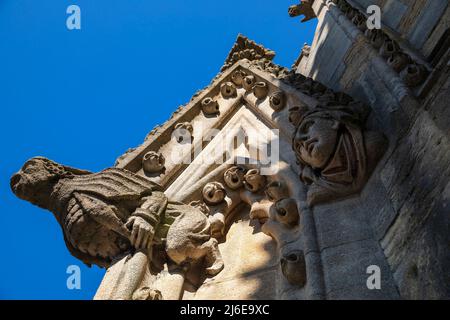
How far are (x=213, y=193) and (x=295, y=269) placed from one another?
56.0 inches

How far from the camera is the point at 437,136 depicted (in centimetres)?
250

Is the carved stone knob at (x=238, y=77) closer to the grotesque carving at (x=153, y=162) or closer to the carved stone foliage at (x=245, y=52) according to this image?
the carved stone foliage at (x=245, y=52)

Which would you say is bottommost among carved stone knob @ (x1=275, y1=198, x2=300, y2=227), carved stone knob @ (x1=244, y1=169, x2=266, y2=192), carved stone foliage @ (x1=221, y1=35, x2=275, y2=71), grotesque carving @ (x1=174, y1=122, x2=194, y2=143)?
grotesque carving @ (x1=174, y1=122, x2=194, y2=143)

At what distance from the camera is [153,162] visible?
4648 millimetres

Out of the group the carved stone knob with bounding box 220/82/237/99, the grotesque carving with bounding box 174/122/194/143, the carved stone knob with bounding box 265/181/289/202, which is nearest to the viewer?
the carved stone knob with bounding box 265/181/289/202

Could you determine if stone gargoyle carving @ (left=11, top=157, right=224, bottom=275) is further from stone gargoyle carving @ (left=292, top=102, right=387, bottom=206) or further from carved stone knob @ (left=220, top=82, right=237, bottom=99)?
carved stone knob @ (left=220, top=82, right=237, bottom=99)

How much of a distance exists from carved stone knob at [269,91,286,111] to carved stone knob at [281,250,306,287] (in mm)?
2336

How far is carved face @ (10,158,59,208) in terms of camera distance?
381 cm

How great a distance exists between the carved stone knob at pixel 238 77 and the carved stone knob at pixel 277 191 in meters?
2.71

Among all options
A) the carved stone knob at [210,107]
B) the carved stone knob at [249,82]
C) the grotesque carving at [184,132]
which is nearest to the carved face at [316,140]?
the grotesque carving at [184,132]

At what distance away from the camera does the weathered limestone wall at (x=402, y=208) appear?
88.5 inches

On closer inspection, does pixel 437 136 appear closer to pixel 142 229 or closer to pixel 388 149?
pixel 388 149

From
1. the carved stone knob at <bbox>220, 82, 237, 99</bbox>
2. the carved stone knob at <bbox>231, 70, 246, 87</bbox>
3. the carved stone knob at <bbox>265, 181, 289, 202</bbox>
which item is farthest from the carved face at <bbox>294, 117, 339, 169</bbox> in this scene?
the carved stone knob at <bbox>231, 70, 246, 87</bbox>
